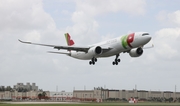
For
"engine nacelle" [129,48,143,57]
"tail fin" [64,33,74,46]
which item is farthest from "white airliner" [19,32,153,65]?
Answer: "tail fin" [64,33,74,46]

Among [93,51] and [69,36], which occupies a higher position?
[69,36]

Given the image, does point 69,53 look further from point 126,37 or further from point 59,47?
point 126,37

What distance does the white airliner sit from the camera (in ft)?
232

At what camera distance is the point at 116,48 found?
73375 millimetres

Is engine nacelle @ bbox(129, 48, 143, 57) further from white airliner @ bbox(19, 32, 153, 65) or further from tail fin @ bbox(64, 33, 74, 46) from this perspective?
tail fin @ bbox(64, 33, 74, 46)

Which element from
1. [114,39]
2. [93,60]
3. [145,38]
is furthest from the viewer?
[93,60]

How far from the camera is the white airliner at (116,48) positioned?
70.7 meters

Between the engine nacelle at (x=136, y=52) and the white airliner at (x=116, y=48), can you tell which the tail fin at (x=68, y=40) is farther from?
the engine nacelle at (x=136, y=52)

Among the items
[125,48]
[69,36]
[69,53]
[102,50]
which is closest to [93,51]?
[102,50]

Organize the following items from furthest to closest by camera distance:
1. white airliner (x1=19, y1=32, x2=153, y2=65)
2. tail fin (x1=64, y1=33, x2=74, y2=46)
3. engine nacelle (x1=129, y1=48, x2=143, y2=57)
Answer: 1. tail fin (x1=64, y1=33, x2=74, y2=46)
2. engine nacelle (x1=129, y1=48, x2=143, y2=57)
3. white airliner (x1=19, y1=32, x2=153, y2=65)

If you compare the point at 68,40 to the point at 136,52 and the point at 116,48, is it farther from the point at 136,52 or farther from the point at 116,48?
the point at 116,48

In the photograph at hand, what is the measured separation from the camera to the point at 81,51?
81188 millimetres

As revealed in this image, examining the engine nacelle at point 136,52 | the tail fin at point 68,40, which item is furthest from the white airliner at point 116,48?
the tail fin at point 68,40

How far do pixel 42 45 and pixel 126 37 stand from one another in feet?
57.5
